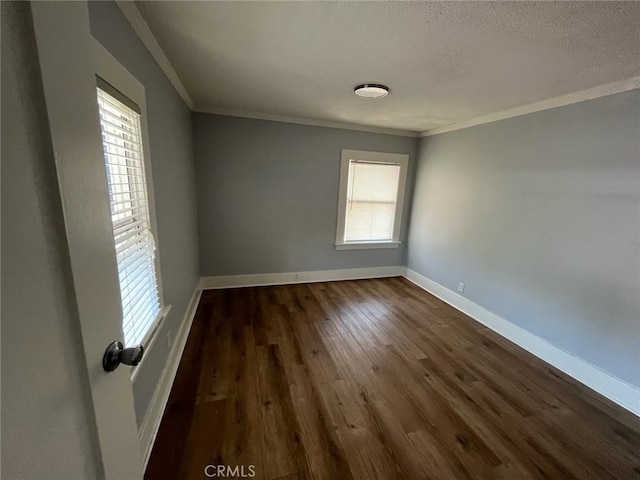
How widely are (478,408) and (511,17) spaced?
2322 mm

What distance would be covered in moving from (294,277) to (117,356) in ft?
10.5

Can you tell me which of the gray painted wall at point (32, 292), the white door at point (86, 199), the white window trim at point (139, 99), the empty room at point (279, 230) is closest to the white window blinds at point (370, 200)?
the empty room at point (279, 230)

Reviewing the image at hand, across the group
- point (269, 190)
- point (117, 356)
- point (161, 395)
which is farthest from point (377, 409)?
point (269, 190)

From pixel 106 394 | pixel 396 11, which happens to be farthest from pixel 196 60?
pixel 106 394

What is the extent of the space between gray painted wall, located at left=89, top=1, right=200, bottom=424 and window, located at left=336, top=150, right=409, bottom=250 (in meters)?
2.02

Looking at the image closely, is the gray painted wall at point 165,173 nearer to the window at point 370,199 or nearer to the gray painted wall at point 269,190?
the gray painted wall at point 269,190

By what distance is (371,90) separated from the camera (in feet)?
7.06

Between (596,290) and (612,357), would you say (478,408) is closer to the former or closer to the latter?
(612,357)

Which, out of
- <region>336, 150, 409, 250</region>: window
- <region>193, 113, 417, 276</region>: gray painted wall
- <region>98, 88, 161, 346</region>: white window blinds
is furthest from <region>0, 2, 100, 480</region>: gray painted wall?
<region>336, 150, 409, 250</region>: window

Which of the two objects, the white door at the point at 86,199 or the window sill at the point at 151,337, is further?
the window sill at the point at 151,337

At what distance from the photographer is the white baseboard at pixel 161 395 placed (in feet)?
4.54

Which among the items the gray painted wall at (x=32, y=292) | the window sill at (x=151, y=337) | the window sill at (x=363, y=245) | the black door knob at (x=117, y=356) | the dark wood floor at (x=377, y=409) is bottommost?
the dark wood floor at (x=377, y=409)

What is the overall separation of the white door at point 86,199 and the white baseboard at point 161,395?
810 mm

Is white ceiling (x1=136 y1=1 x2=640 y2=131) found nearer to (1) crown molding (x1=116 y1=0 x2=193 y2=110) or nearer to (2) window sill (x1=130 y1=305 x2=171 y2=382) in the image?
(1) crown molding (x1=116 y1=0 x2=193 y2=110)
